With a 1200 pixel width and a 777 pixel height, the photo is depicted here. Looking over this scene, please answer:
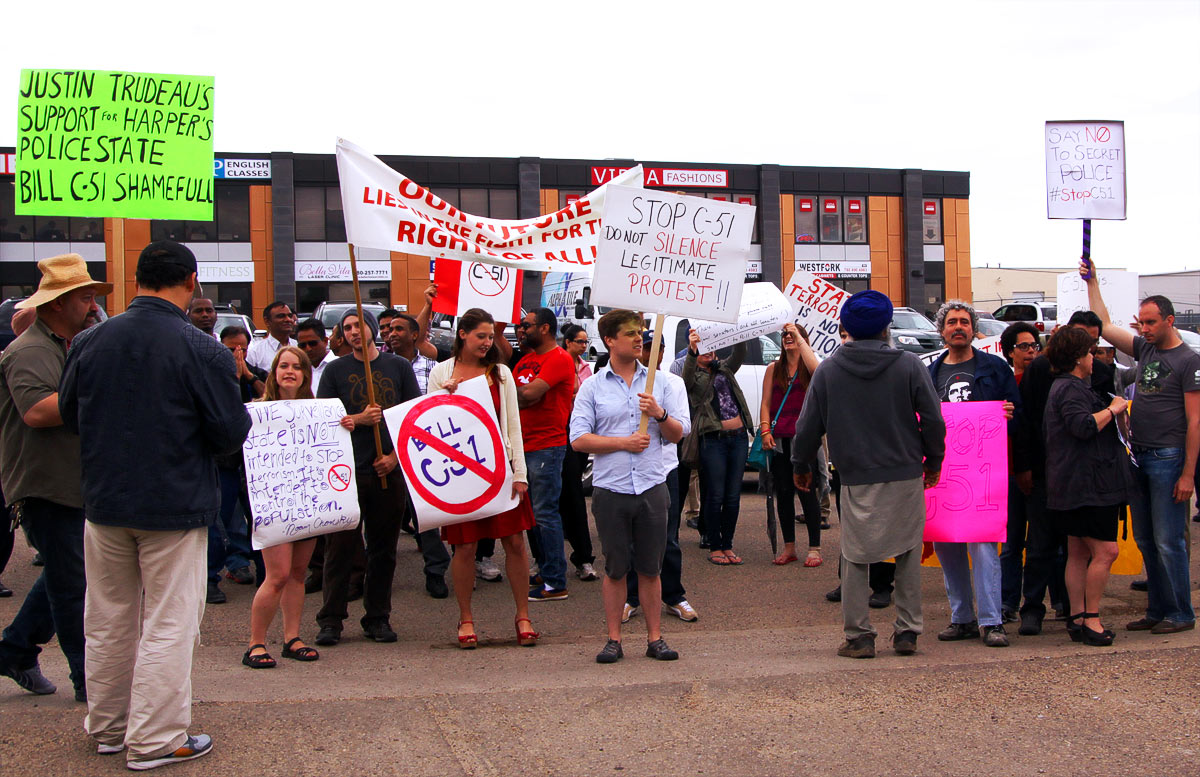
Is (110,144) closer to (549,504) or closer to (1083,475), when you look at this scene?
(549,504)

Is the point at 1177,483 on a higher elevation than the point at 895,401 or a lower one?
lower

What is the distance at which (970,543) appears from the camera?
20.5 ft

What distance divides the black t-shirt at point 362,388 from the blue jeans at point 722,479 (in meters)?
2.82

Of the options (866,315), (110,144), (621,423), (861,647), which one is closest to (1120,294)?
(866,315)

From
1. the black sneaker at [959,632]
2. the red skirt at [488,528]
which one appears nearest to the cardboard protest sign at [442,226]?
the red skirt at [488,528]

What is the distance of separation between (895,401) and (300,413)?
3315mm

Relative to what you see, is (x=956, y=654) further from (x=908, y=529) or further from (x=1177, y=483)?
(x=1177, y=483)

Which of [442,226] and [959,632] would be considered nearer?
[959,632]

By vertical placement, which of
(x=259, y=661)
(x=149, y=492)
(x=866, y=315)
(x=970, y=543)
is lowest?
(x=259, y=661)

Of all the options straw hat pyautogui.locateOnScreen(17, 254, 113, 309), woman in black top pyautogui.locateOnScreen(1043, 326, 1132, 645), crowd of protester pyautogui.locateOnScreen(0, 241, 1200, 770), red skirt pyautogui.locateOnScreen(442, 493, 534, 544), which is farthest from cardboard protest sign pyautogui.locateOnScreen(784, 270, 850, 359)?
straw hat pyautogui.locateOnScreen(17, 254, 113, 309)

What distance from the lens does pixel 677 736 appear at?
4582 millimetres

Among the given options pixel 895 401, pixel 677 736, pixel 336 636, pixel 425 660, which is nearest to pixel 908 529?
pixel 895 401

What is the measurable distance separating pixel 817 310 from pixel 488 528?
3.96m

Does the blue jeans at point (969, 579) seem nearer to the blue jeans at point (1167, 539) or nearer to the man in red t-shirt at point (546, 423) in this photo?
the blue jeans at point (1167, 539)
